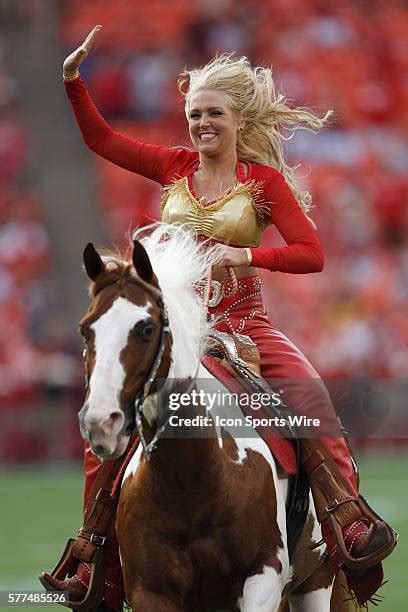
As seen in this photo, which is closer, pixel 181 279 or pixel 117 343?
pixel 117 343

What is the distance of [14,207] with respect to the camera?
1791 cm

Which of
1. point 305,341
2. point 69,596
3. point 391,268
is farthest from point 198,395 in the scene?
point 391,268

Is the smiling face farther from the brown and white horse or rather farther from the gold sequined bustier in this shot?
the brown and white horse

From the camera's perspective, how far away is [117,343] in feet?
13.4

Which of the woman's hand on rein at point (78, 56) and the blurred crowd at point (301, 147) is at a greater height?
the blurred crowd at point (301, 147)

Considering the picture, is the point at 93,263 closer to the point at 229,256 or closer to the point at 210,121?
the point at 229,256

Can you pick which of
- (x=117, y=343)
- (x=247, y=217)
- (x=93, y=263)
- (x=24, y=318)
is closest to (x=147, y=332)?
(x=117, y=343)

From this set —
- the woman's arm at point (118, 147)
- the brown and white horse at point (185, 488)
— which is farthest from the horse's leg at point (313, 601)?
the woman's arm at point (118, 147)

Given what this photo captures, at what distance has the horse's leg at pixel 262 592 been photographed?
459cm

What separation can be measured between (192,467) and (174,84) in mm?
15155

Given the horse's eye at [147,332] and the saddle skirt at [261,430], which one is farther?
the saddle skirt at [261,430]

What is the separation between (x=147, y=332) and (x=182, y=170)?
1390 mm

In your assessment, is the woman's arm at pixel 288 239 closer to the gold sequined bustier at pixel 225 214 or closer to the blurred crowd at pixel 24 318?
the gold sequined bustier at pixel 225 214

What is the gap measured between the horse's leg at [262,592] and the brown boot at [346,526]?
13.4 inches
